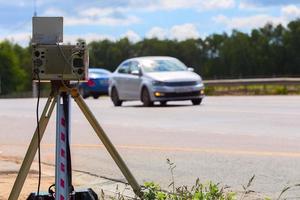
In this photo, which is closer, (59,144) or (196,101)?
(59,144)

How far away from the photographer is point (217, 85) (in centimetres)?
3650

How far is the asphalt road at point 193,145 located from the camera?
794 cm

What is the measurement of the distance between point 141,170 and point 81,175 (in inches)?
28.9

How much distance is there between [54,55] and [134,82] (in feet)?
56.0

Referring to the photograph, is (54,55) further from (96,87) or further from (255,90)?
(255,90)

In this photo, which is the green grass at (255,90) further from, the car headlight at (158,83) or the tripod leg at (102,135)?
the tripod leg at (102,135)

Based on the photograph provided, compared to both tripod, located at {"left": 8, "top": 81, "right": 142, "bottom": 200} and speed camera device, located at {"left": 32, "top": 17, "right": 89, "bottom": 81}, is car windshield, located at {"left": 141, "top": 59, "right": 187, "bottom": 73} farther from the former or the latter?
speed camera device, located at {"left": 32, "top": 17, "right": 89, "bottom": 81}

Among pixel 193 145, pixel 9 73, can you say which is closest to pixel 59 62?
pixel 193 145

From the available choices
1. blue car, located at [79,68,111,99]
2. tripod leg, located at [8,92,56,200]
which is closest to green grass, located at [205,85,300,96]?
blue car, located at [79,68,111,99]

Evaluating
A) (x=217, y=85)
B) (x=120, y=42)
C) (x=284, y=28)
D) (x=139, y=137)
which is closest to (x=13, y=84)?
(x=120, y=42)

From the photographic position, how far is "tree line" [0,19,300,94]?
108m

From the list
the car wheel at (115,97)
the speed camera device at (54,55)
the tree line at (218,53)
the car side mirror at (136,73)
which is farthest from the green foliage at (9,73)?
the speed camera device at (54,55)

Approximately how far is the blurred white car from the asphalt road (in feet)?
8.10

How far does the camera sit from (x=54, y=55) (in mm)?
4773
